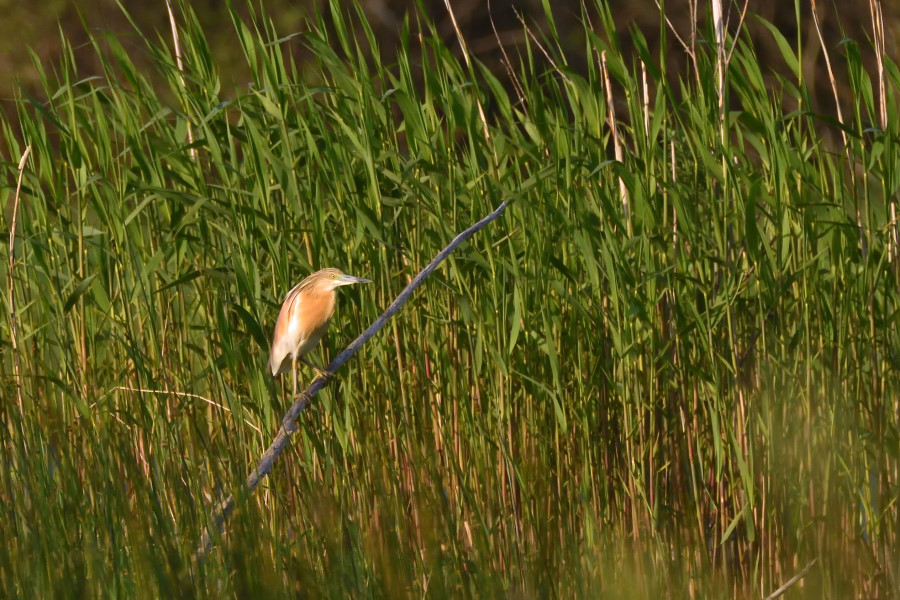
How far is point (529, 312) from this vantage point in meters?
2.88

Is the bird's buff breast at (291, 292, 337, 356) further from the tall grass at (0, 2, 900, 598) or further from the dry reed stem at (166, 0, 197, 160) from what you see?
the dry reed stem at (166, 0, 197, 160)

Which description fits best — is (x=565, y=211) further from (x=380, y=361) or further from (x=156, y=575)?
(x=156, y=575)

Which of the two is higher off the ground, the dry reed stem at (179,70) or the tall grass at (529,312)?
the dry reed stem at (179,70)

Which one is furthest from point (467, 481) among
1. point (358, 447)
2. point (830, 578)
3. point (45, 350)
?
point (45, 350)

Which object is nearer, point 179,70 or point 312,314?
point 312,314

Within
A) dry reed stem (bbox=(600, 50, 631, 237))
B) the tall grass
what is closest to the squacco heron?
the tall grass

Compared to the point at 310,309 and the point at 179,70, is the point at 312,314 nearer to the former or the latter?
the point at 310,309

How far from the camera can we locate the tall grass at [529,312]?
107 inches

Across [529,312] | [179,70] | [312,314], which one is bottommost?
[529,312]

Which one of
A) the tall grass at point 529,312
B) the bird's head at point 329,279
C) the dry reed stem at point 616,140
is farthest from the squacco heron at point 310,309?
the dry reed stem at point 616,140

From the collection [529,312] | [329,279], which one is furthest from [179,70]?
[529,312]

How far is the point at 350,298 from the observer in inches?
115

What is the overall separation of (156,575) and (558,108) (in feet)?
5.07

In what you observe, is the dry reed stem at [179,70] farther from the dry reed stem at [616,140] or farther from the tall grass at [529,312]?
the dry reed stem at [616,140]
